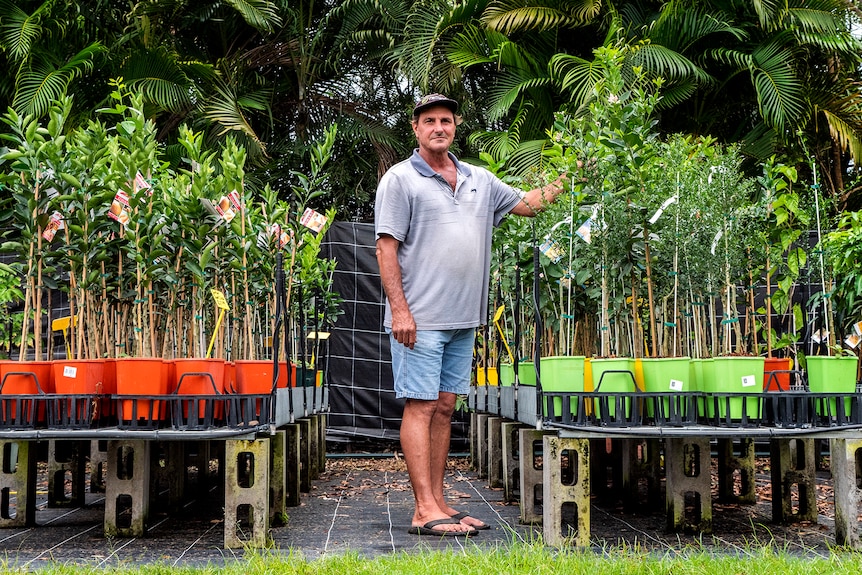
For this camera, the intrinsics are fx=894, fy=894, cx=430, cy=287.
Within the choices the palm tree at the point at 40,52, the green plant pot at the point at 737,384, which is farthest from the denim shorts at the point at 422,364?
the palm tree at the point at 40,52

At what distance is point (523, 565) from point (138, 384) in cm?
181

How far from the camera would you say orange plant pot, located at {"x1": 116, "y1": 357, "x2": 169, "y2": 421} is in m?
3.80

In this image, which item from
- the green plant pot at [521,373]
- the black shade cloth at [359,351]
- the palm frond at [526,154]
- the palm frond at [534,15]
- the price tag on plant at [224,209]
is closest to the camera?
the price tag on plant at [224,209]

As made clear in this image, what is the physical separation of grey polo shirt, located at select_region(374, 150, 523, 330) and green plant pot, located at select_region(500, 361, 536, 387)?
68cm

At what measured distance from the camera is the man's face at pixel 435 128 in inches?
165

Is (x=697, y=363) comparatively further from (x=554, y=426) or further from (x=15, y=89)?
(x=15, y=89)

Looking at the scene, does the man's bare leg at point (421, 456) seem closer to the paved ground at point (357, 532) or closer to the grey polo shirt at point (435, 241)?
the paved ground at point (357, 532)

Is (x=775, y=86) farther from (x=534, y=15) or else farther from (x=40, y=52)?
(x=40, y=52)

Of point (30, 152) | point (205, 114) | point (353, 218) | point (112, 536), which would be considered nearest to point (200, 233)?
point (30, 152)

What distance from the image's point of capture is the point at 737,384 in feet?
12.3

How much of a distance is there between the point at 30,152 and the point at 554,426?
2.69 m

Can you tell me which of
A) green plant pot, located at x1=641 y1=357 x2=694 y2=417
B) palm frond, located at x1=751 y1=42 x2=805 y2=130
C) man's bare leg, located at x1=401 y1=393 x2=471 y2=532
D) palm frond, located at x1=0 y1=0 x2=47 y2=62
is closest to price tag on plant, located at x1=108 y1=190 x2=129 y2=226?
man's bare leg, located at x1=401 y1=393 x2=471 y2=532

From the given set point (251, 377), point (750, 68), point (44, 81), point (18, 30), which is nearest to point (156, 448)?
point (251, 377)

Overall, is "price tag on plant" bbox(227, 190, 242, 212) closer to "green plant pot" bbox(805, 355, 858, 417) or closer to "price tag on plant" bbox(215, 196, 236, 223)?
"price tag on plant" bbox(215, 196, 236, 223)
